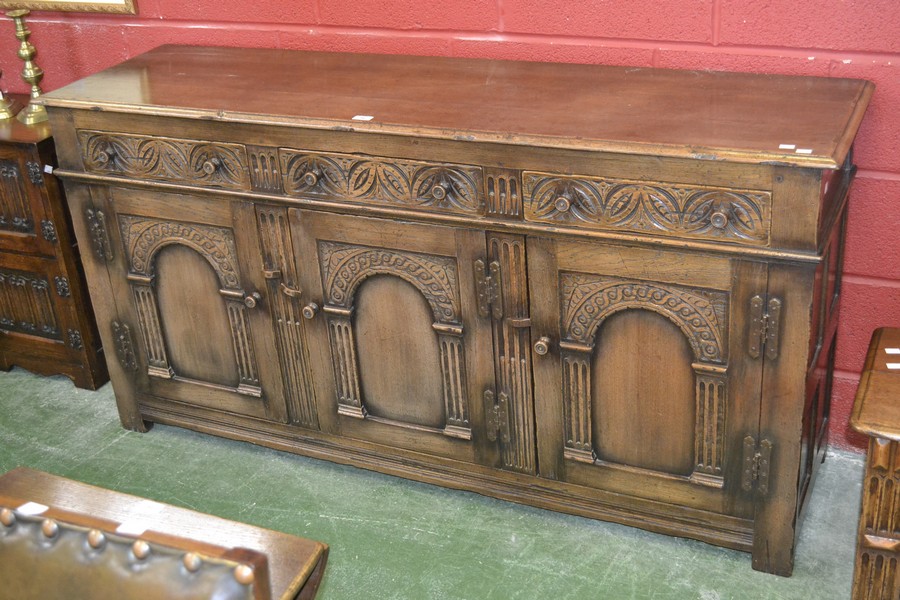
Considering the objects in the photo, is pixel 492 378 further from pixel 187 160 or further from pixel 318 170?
pixel 187 160

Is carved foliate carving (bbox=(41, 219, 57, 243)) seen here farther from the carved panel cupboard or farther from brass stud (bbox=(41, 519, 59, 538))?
brass stud (bbox=(41, 519, 59, 538))

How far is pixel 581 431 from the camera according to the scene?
3.08 m

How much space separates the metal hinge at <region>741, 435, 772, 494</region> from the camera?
9.33 feet

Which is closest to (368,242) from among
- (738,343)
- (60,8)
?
(738,343)

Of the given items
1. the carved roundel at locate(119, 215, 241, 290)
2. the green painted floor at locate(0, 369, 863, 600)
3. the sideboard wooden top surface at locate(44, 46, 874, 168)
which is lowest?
the green painted floor at locate(0, 369, 863, 600)

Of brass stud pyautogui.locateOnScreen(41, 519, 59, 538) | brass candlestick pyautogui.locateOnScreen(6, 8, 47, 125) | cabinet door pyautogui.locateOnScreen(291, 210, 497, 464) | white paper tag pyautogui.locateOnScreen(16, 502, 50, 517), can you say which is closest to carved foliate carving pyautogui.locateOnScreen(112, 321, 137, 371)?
cabinet door pyautogui.locateOnScreen(291, 210, 497, 464)

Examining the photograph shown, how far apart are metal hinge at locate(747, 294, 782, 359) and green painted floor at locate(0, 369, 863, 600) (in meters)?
0.68

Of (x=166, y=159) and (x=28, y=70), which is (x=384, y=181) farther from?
(x=28, y=70)

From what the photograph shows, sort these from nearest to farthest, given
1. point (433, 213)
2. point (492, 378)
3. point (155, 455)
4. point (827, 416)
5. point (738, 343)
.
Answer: point (738, 343) → point (433, 213) → point (492, 378) → point (827, 416) → point (155, 455)

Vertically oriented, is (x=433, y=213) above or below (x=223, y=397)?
above

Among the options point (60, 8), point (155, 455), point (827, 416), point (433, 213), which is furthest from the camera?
point (60, 8)

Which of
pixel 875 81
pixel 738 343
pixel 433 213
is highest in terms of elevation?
pixel 875 81

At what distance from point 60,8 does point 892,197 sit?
9.76 ft

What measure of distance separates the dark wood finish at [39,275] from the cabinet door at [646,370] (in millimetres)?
1817
